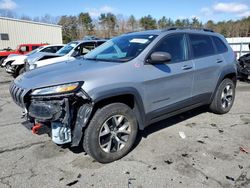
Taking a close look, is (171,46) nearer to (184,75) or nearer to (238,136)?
(184,75)

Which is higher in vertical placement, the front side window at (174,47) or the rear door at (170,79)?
the front side window at (174,47)

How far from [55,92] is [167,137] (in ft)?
7.38

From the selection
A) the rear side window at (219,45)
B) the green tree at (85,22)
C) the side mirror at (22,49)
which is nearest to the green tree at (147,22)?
the green tree at (85,22)

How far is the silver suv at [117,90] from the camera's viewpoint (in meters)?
3.20

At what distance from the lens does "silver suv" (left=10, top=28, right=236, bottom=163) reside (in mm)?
3199

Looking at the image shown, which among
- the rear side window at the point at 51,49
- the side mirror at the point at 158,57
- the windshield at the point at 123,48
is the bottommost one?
the side mirror at the point at 158,57

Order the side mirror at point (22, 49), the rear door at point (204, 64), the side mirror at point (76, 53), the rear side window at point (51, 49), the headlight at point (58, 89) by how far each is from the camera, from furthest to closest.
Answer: the side mirror at point (22, 49)
the rear side window at point (51, 49)
the side mirror at point (76, 53)
the rear door at point (204, 64)
the headlight at point (58, 89)

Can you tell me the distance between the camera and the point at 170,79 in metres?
4.07

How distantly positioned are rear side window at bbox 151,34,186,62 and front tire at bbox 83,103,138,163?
1.22 meters

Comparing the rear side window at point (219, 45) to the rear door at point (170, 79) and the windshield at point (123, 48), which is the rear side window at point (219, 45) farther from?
the windshield at point (123, 48)

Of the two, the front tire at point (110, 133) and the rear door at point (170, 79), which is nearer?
the front tire at point (110, 133)

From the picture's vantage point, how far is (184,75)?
4320 millimetres

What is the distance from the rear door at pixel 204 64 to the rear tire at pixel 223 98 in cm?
34

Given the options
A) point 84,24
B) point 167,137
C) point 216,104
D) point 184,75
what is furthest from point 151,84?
point 84,24
